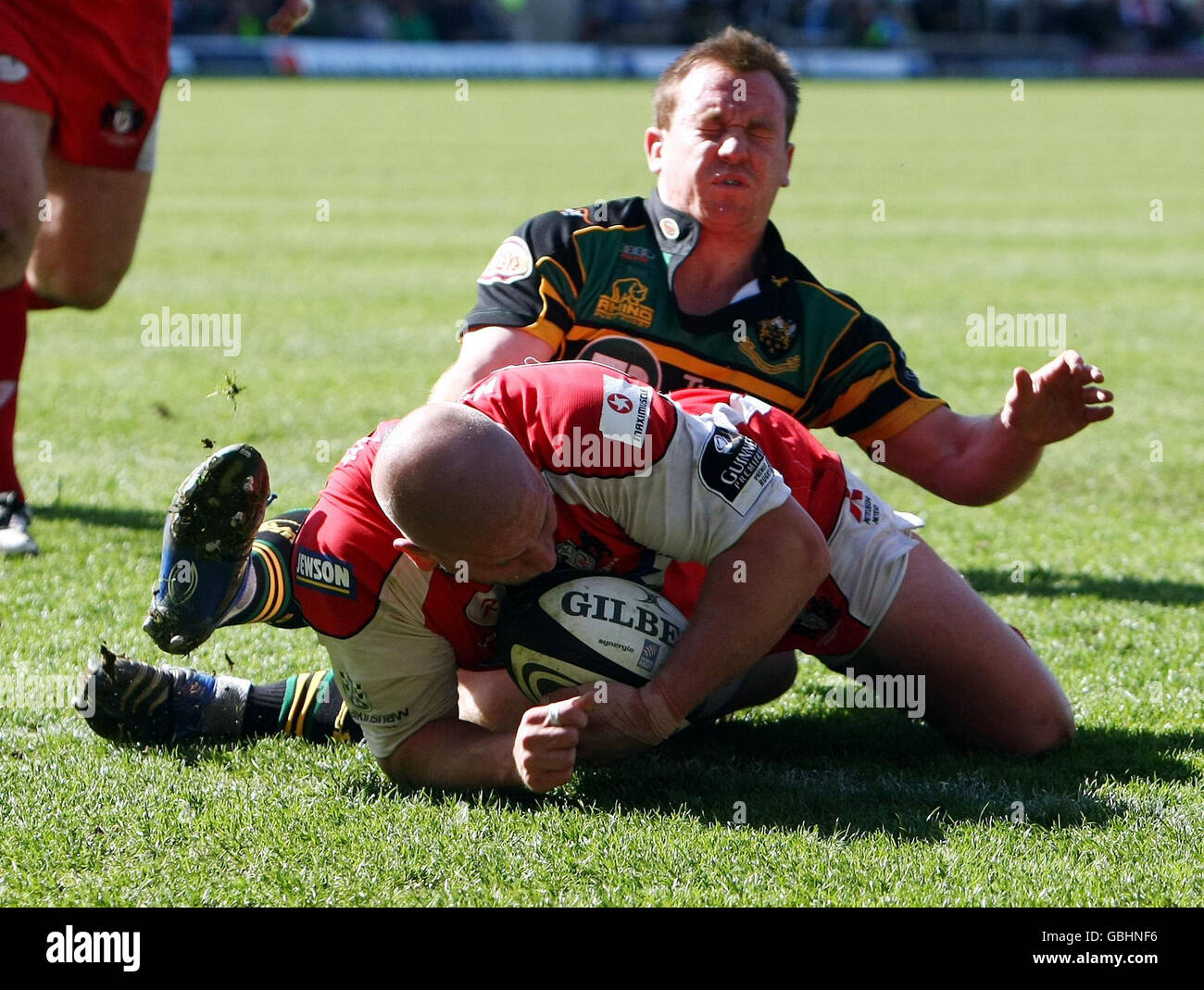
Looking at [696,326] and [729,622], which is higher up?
[696,326]

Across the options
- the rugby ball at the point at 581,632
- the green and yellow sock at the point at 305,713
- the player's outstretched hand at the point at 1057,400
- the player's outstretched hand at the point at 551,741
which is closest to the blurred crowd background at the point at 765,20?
the green and yellow sock at the point at 305,713

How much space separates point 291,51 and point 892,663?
133ft

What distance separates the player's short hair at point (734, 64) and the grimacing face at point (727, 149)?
3 cm

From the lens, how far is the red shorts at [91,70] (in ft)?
17.3

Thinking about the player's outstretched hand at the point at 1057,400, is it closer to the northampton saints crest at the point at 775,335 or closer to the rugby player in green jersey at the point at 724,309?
the rugby player in green jersey at the point at 724,309

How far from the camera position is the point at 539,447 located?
→ 3.47 metres

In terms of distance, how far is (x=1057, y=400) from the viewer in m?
4.12

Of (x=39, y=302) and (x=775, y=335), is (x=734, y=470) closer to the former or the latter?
(x=775, y=335)

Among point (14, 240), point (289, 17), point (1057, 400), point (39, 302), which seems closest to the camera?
point (1057, 400)

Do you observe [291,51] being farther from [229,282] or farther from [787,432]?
[787,432]

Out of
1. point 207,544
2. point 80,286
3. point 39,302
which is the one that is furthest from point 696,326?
point 39,302

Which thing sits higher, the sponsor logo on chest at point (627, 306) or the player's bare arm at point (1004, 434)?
the sponsor logo on chest at point (627, 306)

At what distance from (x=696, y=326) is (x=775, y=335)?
215 millimetres
